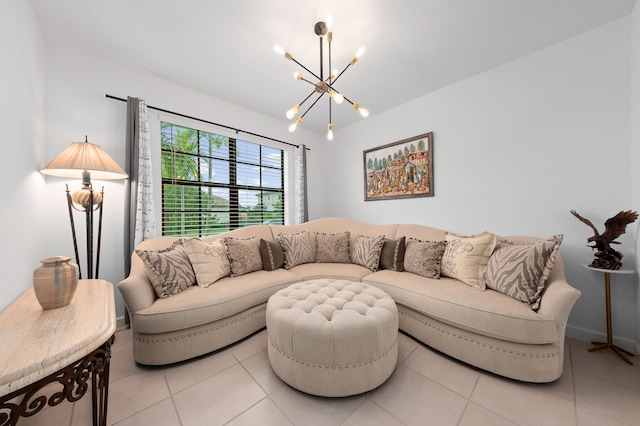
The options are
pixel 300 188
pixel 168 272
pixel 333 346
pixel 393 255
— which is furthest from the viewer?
pixel 300 188

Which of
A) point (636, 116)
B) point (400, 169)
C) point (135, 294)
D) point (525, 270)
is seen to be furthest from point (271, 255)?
point (636, 116)

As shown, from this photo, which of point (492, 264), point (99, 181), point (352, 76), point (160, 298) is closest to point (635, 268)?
point (492, 264)

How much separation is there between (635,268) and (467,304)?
1.49 metres

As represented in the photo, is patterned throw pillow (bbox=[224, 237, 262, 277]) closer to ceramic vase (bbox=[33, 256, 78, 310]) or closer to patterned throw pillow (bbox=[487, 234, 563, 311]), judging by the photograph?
ceramic vase (bbox=[33, 256, 78, 310])

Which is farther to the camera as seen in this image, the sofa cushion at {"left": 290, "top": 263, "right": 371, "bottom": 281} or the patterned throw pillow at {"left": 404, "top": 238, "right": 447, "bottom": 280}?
the sofa cushion at {"left": 290, "top": 263, "right": 371, "bottom": 281}

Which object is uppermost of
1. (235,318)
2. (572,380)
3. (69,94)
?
(69,94)

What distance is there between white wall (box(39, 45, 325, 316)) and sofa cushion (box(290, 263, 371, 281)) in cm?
186

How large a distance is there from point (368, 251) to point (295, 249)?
90cm

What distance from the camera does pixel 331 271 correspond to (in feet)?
8.50

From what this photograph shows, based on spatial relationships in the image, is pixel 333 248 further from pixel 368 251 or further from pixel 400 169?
pixel 400 169

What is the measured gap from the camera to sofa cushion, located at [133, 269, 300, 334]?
1.60 metres

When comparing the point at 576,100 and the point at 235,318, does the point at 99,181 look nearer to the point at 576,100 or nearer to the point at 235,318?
the point at 235,318

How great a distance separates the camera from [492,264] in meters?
1.88

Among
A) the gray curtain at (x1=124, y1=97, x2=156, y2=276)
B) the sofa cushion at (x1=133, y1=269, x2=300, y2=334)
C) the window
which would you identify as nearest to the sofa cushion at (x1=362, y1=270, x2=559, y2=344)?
the sofa cushion at (x1=133, y1=269, x2=300, y2=334)
